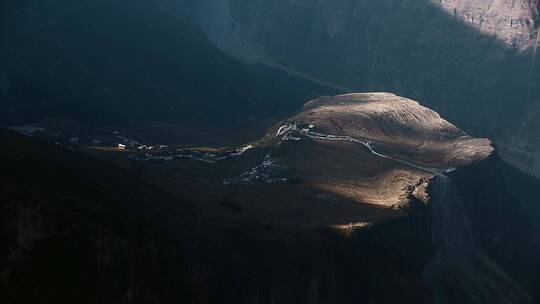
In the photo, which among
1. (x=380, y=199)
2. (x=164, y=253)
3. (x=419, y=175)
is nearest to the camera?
(x=164, y=253)

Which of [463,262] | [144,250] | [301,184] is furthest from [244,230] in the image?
[463,262]

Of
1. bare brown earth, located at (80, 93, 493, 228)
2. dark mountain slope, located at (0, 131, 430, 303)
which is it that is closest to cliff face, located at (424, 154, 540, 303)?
bare brown earth, located at (80, 93, 493, 228)

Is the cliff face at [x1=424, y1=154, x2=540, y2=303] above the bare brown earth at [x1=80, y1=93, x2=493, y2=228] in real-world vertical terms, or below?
below

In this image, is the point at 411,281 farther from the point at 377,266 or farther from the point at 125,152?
the point at 125,152

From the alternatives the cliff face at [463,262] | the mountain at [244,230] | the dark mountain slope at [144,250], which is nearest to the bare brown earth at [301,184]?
the mountain at [244,230]

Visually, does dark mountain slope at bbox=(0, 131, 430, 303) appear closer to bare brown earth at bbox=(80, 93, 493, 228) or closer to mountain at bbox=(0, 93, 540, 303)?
mountain at bbox=(0, 93, 540, 303)

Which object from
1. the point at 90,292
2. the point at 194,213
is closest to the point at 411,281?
the point at 194,213

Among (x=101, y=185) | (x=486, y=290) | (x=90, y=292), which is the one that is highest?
(x=101, y=185)

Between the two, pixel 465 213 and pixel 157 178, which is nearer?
pixel 157 178

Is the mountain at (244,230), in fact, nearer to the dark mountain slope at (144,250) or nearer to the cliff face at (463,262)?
the dark mountain slope at (144,250)
